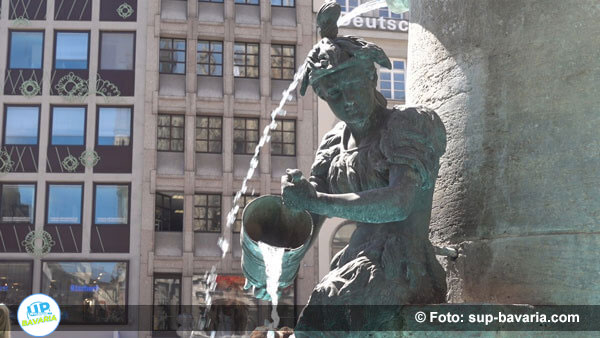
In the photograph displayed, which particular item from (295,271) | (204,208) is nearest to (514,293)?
(295,271)

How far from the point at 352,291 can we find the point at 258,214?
0.49m

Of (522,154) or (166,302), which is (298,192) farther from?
(166,302)

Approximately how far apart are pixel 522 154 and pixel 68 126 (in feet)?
102

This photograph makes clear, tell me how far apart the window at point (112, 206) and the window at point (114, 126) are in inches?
70.3

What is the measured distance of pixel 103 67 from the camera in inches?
1316

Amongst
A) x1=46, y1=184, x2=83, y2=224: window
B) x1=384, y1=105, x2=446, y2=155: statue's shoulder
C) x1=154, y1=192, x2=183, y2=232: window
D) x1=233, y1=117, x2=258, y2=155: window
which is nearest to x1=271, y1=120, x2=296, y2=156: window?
x1=233, y1=117, x2=258, y2=155: window

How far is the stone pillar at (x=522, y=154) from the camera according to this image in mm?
3146

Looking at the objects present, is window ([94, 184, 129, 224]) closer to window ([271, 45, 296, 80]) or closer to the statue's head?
window ([271, 45, 296, 80])

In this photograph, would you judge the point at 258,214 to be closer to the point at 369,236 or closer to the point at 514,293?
the point at 369,236

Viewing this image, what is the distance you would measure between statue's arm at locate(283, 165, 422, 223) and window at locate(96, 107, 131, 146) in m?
30.4

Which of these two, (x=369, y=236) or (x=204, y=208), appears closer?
(x=369, y=236)

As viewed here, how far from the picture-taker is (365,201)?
111 inches

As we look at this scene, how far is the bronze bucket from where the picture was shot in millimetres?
3098

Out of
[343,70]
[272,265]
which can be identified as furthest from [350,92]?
[272,265]
